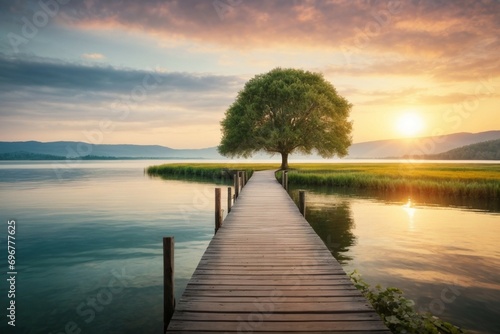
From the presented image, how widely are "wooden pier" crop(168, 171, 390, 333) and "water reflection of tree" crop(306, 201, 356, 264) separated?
4.35 meters

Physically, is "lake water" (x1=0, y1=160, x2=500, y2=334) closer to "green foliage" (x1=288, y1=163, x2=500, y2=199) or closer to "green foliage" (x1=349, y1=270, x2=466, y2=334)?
"green foliage" (x1=349, y1=270, x2=466, y2=334)

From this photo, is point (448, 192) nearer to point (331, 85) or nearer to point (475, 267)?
point (475, 267)

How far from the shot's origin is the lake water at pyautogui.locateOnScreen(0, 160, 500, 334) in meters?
8.41

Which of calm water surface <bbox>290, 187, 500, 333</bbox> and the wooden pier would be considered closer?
the wooden pier

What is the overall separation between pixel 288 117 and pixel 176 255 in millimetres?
33585

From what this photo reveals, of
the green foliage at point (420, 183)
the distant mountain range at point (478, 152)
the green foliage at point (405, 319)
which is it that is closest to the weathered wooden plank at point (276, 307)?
the green foliage at point (405, 319)

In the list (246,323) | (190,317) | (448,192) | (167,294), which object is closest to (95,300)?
(167,294)

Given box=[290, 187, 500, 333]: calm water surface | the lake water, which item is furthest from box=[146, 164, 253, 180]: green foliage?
box=[290, 187, 500, 333]: calm water surface

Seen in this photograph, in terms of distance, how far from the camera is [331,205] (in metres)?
24.9

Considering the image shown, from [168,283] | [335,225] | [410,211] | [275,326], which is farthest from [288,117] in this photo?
[275,326]

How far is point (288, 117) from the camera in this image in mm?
44594

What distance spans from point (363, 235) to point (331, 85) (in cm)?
3464

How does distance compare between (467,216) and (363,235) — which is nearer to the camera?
(363,235)

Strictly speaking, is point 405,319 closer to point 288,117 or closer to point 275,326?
point 275,326
